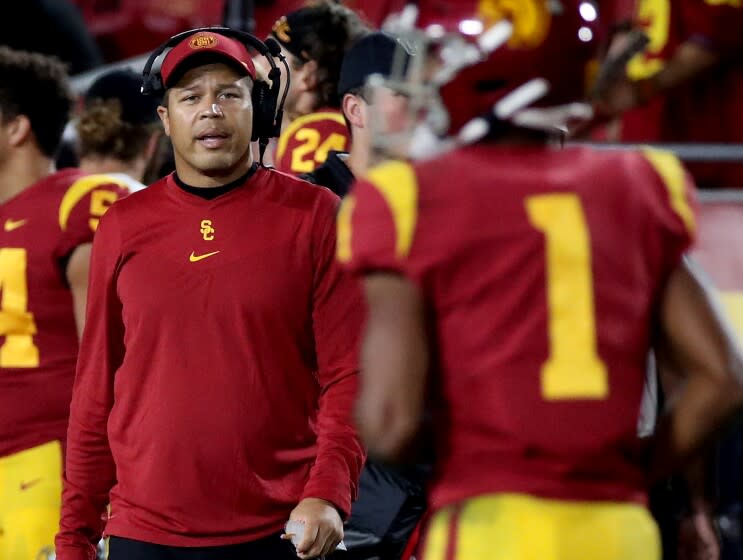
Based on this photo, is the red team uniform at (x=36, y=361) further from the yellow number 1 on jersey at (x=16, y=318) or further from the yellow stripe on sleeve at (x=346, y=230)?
the yellow stripe on sleeve at (x=346, y=230)

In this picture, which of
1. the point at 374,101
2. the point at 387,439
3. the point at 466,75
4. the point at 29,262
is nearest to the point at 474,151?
the point at 466,75

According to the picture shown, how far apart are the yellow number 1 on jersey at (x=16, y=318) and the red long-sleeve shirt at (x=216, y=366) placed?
0.63 meters

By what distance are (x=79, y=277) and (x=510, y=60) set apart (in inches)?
70.2

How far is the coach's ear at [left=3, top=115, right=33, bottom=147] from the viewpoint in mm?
3895

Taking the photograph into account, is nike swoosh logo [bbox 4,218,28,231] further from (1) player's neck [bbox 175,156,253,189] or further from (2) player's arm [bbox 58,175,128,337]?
(1) player's neck [bbox 175,156,253,189]

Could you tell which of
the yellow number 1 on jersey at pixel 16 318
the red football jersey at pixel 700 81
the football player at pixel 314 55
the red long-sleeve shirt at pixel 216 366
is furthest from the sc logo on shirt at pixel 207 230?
the red football jersey at pixel 700 81

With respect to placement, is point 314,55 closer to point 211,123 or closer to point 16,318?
point 16,318

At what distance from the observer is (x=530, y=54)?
6.76 ft

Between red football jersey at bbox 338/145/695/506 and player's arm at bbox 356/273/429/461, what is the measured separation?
0.10 ft

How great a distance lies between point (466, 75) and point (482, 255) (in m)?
0.27

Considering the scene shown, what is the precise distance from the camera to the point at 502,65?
206 cm

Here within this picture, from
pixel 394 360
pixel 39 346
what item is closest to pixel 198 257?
pixel 39 346

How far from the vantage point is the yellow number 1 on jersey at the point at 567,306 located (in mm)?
1965

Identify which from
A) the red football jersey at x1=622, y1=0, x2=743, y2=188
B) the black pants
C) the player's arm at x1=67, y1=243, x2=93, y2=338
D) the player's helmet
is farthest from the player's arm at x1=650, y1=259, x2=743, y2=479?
the red football jersey at x1=622, y1=0, x2=743, y2=188
